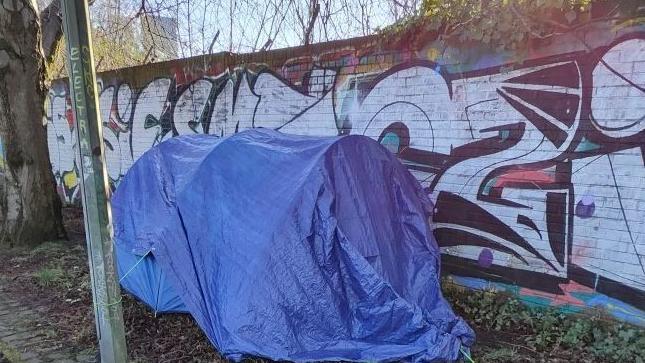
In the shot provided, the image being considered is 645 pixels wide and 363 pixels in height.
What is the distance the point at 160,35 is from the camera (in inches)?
402

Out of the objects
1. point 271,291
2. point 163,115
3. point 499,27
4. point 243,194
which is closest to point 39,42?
point 163,115

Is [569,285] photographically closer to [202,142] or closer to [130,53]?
[202,142]

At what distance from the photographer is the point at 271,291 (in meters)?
3.34

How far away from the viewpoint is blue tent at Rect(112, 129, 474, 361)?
3.35 metres

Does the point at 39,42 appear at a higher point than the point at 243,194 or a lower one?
higher

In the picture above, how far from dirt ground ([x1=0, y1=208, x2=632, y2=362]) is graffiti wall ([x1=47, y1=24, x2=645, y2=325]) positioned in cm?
72

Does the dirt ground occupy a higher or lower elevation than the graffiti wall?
lower

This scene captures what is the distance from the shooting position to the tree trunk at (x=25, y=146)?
6.48 meters

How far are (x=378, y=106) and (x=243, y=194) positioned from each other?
6.68ft

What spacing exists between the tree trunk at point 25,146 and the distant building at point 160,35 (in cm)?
335

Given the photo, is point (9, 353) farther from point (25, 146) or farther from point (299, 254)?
point (25, 146)

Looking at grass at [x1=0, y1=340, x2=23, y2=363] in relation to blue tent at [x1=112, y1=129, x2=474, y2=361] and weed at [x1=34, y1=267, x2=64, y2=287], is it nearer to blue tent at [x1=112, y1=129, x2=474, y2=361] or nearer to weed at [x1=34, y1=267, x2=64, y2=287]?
blue tent at [x1=112, y1=129, x2=474, y2=361]

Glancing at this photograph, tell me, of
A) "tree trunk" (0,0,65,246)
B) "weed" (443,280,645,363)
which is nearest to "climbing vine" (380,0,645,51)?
"weed" (443,280,645,363)

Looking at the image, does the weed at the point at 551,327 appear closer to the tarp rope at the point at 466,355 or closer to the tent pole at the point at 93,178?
the tarp rope at the point at 466,355
